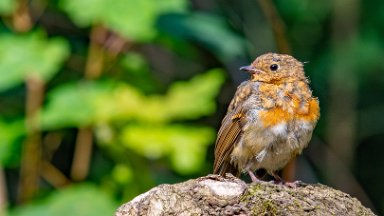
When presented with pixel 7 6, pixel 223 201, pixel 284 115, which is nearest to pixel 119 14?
pixel 7 6

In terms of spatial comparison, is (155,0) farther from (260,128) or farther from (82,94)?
(260,128)

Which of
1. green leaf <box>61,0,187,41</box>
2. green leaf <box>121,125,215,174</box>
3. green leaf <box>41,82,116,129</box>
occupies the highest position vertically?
green leaf <box>61,0,187,41</box>

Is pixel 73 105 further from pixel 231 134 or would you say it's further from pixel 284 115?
pixel 284 115

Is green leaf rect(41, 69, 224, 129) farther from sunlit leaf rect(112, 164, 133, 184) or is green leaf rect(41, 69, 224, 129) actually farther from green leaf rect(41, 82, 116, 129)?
sunlit leaf rect(112, 164, 133, 184)

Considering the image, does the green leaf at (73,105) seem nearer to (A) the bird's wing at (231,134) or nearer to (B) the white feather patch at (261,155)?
(A) the bird's wing at (231,134)

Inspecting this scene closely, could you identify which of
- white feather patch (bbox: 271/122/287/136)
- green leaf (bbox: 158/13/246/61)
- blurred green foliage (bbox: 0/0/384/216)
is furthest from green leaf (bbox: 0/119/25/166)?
white feather patch (bbox: 271/122/287/136)

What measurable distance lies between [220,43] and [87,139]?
108 centimetres

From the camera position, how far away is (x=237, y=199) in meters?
3.78

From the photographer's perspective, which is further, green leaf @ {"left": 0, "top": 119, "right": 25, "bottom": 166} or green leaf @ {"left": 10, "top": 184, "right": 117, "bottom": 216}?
green leaf @ {"left": 0, "top": 119, "right": 25, "bottom": 166}

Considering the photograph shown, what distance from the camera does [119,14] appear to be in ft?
19.8

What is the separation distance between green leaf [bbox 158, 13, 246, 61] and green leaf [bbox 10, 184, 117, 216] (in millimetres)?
1152

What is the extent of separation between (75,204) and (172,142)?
29.9 inches

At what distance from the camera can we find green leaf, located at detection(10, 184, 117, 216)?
596cm

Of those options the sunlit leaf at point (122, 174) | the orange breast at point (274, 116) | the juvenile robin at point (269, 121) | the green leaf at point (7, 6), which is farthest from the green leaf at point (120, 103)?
the orange breast at point (274, 116)
